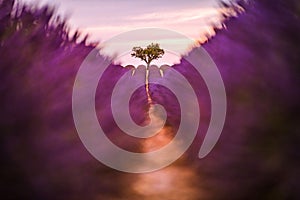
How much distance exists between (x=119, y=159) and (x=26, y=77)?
0.28 metres

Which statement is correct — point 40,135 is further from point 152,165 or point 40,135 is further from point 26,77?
point 152,165

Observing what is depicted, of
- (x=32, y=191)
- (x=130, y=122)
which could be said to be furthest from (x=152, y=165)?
(x=32, y=191)

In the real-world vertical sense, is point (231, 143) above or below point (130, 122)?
below

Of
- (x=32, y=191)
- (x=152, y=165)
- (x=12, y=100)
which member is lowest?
(x=32, y=191)

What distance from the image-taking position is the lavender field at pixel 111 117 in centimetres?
138

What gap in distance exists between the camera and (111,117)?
153 centimetres

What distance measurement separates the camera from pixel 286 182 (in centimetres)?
152

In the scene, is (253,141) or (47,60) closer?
(47,60)

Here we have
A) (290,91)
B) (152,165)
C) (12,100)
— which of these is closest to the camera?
(12,100)

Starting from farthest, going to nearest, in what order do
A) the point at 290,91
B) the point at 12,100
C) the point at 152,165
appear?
the point at 152,165
the point at 290,91
the point at 12,100

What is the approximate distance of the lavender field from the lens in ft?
4.52

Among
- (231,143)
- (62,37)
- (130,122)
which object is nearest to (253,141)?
(231,143)

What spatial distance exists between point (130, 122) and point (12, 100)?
0.42 m

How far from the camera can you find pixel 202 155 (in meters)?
1.71
